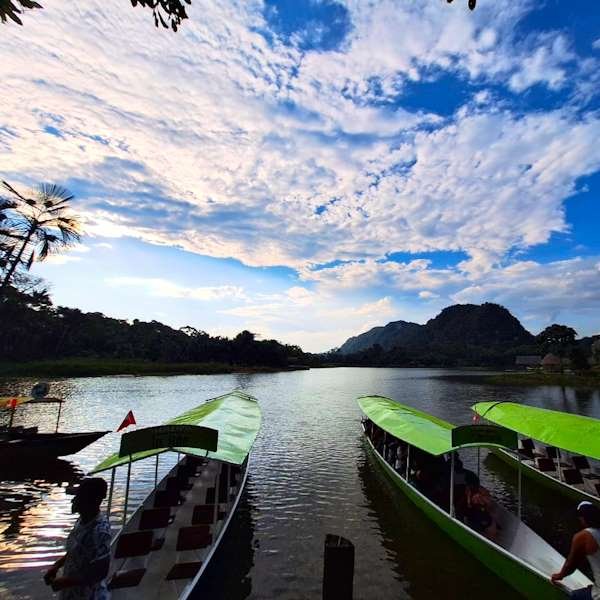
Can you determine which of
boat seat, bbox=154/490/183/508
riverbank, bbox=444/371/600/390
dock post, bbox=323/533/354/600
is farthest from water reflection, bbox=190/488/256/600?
riverbank, bbox=444/371/600/390

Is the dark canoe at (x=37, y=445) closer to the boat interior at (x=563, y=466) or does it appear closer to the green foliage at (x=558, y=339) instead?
the boat interior at (x=563, y=466)

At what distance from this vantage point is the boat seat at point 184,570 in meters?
8.20

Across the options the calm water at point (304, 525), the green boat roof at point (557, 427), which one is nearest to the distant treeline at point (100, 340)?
the calm water at point (304, 525)

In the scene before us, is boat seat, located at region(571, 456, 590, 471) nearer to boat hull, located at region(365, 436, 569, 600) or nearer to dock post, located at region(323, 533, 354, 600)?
boat hull, located at region(365, 436, 569, 600)

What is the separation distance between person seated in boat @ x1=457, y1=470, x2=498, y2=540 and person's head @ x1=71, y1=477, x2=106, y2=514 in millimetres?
9846

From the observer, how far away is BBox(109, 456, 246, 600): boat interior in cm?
805

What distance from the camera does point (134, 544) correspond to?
887cm

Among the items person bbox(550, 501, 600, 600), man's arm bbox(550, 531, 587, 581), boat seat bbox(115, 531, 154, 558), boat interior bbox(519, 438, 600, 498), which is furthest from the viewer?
boat interior bbox(519, 438, 600, 498)

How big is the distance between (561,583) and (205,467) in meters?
11.2

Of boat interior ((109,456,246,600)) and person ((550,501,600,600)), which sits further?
boat interior ((109,456,246,600))

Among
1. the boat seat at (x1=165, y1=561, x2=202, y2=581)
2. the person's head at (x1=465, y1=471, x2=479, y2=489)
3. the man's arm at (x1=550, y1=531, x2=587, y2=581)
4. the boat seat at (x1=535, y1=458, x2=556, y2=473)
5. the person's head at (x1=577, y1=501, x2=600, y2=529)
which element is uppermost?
the person's head at (x1=577, y1=501, x2=600, y2=529)

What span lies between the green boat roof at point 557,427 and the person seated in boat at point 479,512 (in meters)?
3.46

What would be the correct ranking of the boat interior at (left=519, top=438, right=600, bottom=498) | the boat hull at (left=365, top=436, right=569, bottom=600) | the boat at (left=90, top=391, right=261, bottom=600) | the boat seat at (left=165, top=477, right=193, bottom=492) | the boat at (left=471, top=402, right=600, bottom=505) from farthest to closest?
the boat interior at (left=519, top=438, right=600, bottom=498) → the boat at (left=471, top=402, right=600, bottom=505) → the boat seat at (left=165, top=477, right=193, bottom=492) → the boat at (left=90, top=391, right=261, bottom=600) → the boat hull at (left=365, top=436, right=569, bottom=600)

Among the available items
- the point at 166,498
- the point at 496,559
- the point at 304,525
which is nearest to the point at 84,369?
the point at 166,498
